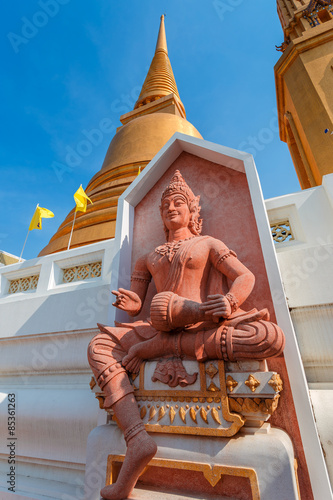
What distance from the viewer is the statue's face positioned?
3.08 m

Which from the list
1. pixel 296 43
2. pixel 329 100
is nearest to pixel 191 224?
pixel 329 100

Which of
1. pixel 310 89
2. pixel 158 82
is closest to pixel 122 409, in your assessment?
pixel 310 89

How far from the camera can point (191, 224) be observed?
3.16 m

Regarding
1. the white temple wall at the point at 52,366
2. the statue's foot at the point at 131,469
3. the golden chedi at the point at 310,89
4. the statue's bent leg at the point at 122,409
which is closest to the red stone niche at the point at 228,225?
the white temple wall at the point at 52,366

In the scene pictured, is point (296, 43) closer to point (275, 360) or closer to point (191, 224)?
point (191, 224)

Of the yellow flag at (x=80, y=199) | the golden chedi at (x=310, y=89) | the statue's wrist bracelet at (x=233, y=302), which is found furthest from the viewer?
the golden chedi at (x=310, y=89)

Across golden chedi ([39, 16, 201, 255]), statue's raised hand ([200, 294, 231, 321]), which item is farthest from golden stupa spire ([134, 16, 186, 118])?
statue's raised hand ([200, 294, 231, 321])

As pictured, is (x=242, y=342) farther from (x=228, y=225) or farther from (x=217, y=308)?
(x=228, y=225)

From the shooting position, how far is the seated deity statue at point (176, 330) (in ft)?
6.37

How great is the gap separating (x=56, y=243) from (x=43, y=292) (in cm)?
237

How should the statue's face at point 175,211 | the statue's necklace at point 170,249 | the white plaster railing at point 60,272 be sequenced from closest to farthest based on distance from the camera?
the statue's necklace at point 170,249 < the statue's face at point 175,211 < the white plaster railing at point 60,272

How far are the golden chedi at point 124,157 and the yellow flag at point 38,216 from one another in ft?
2.00

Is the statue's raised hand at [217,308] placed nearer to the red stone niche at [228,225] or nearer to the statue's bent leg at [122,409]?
the red stone niche at [228,225]

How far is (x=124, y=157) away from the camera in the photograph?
831 cm
